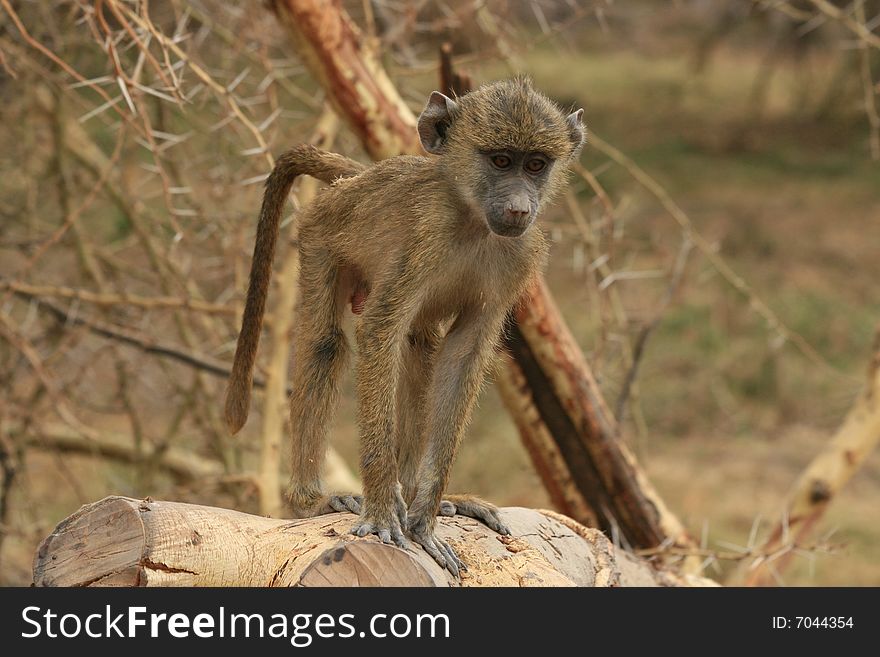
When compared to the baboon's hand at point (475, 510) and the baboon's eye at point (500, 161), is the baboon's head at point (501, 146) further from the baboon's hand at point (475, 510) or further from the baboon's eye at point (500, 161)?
the baboon's hand at point (475, 510)

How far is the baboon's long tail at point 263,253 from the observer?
407 centimetres

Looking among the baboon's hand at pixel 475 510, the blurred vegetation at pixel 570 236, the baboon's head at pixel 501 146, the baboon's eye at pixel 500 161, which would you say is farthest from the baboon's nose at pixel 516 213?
the blurred vegetation at pixel 570 236

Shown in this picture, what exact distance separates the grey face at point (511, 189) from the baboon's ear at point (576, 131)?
176mm

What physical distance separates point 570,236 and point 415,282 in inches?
121

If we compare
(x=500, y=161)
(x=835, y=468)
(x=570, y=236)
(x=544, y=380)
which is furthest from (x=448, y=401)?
(x=570, y=236)

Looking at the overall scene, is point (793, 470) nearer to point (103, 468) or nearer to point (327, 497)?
point (103, 468)

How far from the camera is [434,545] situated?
3383mm

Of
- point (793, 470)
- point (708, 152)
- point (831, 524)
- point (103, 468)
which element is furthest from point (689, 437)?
point (708, 152)

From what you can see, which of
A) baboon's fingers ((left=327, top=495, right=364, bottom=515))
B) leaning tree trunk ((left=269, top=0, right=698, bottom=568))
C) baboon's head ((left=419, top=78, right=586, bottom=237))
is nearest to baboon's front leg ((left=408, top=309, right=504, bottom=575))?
baboon's fingers ((left=327, top=495, right=364, bottom=515))

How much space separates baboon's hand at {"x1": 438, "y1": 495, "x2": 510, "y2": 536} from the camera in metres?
3.67

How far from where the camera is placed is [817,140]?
17016 mm

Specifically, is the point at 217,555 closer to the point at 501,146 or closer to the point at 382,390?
the point at 382,390

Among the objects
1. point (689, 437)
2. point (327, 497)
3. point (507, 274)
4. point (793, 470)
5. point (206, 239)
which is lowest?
point (327, 497)
